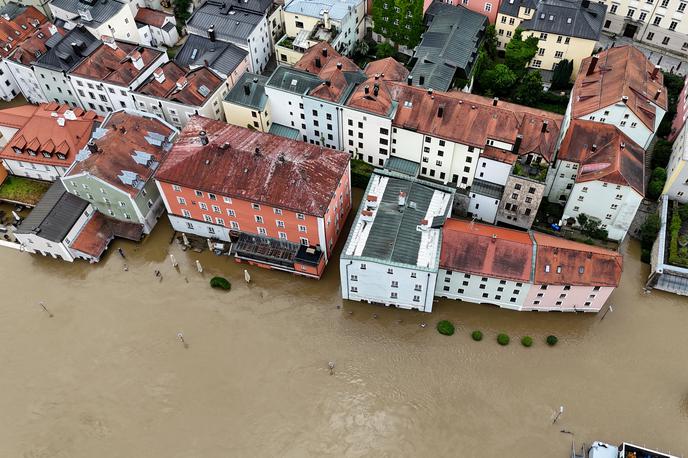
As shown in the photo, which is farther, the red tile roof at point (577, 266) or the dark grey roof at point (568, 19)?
the dark grey roof at point (568, 19)

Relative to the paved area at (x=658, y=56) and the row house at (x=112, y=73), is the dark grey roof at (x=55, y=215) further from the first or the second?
the paved area at (x=658, y=56)

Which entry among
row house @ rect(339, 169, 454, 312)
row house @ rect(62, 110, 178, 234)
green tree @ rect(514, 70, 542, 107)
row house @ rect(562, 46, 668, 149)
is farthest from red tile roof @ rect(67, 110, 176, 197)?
row house @ rect(562, 46, 668, 149)

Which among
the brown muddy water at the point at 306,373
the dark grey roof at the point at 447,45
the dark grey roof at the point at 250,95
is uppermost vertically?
the dark grey roof at the point at 447,45

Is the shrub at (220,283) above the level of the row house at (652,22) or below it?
below

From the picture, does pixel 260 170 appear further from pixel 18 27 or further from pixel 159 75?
pixel 18 27

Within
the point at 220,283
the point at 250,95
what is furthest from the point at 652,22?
the point at 220,283

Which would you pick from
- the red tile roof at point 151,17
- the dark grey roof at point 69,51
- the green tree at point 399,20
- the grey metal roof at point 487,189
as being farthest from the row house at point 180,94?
the grey metal roof at point 487,189

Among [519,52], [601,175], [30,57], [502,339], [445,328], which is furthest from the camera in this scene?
[30,57]
